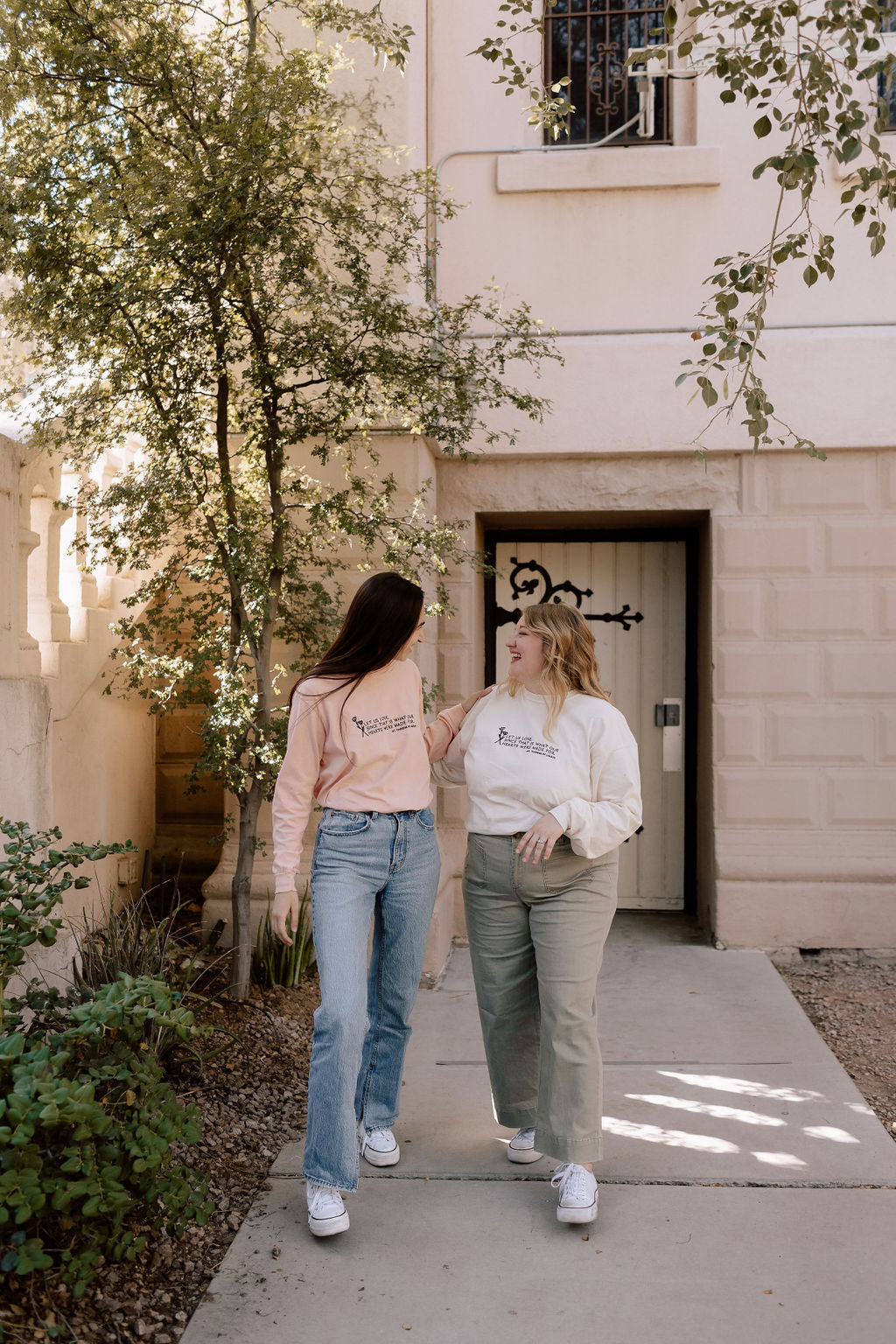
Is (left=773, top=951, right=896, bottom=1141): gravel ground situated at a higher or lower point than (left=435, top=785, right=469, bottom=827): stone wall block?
lower

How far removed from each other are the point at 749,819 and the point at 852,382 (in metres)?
2.46

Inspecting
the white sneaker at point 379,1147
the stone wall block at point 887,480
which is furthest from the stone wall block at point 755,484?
the white sneaker at point 379,1147

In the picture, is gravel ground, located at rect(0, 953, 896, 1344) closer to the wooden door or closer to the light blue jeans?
the light blue jeans

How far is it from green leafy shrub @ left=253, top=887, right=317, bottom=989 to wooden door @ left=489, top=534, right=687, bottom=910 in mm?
2404

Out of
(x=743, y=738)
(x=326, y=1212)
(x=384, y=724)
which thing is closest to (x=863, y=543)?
(x=743, y=738)

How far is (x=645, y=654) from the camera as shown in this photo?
719 centimetres

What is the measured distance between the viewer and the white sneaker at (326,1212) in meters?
→ 3.21

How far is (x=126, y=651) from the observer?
15.7 ft

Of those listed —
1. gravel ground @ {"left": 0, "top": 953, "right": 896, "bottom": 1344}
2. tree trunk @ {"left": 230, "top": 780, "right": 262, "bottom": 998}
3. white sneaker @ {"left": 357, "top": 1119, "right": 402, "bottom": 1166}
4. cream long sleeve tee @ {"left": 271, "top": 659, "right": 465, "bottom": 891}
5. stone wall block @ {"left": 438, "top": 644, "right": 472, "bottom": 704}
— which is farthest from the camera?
stone wall block @ {"left": 438, "top": 644, "right": 472, "bottom": 704}

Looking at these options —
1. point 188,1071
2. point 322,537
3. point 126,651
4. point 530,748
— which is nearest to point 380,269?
point 322,537

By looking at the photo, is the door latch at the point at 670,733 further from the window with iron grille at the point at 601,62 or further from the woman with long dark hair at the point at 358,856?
the woman with long dark hair at the point at 358,856

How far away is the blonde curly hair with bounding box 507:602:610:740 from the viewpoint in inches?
137

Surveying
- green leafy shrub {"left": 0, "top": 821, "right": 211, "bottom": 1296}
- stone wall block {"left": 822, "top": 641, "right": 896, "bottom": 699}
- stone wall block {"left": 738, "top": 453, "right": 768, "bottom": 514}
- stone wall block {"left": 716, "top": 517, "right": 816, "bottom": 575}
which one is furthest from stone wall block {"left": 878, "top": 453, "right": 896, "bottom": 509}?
green leafy shrub {"left": 0, "top": 821, "right": 211, "bottom": 1296}

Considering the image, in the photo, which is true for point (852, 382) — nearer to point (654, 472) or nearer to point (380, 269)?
point (654, 472)
